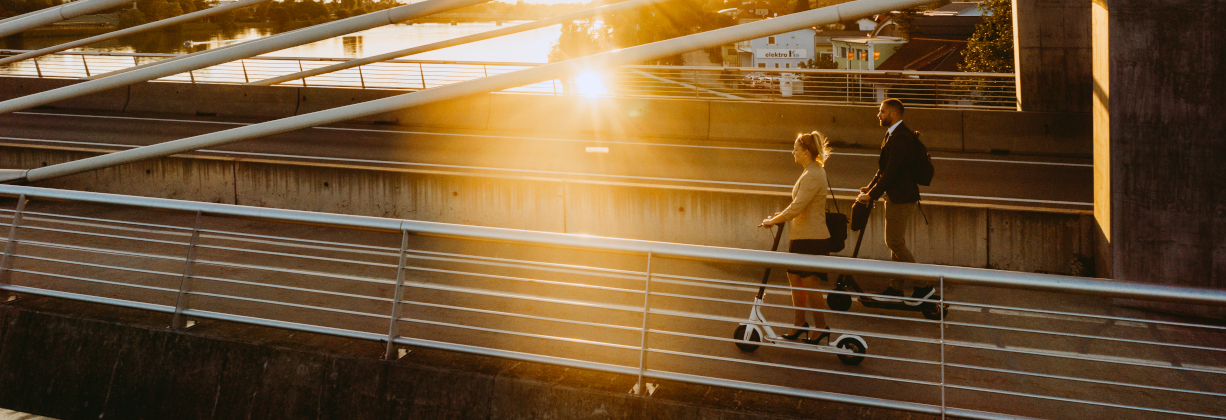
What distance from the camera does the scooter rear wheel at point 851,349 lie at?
5.97 meters

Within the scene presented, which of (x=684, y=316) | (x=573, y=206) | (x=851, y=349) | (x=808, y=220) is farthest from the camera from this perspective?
(x=573, y=206)

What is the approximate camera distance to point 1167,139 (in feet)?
24.6

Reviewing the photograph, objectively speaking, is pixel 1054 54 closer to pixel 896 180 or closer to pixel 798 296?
pixel 896 180

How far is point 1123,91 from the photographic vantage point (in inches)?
301

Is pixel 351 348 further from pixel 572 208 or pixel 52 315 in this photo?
pixel 572 208

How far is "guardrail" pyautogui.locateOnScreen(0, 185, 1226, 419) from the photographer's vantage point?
4.34m

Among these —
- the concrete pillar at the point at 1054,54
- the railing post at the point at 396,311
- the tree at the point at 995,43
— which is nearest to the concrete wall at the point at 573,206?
the railing post at the point at 396,311

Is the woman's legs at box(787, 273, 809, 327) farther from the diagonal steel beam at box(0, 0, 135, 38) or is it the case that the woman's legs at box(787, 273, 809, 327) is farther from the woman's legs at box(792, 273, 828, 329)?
the diagonal steel beam at box(0, 0, 135, 38)

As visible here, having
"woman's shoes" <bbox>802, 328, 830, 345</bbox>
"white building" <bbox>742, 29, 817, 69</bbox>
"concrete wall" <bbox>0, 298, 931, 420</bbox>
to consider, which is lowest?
"woman's shoes" <bbox>802, 328, 830, 345</bbox>

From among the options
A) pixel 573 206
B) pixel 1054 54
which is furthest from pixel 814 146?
pixel 1054 54

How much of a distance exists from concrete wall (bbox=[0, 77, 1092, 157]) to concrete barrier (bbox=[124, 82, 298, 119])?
0.09 feet

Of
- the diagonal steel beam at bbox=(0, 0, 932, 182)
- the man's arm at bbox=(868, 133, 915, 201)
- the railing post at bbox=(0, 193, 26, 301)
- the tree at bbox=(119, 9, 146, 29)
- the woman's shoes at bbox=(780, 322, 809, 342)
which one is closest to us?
the diagonal steel beam at bbox=(0, 0, 932, 182)

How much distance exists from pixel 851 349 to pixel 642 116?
1458 centimetres

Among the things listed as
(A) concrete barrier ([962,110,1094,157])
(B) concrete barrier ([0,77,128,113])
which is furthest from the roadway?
(B) concrete barrier ([0,77,128,113])
